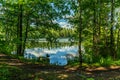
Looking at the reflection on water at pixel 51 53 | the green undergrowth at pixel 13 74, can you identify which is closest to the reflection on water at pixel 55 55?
the reflection on water at pixel 51 53

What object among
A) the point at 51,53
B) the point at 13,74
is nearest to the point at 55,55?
the point at 51,53

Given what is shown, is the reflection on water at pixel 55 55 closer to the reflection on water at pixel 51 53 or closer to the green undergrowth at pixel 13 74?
the reflection on water at pixel 51 53

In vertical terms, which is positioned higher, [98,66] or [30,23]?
[30,23]

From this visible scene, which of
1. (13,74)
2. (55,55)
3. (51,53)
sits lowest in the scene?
(51,53)

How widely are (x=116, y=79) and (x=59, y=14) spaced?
12847mm

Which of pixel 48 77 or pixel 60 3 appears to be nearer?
pixel 48 77

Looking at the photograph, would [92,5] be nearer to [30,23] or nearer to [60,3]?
[60,3]

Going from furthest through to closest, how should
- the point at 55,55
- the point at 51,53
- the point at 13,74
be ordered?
the point at 51,53
the point at 55,55
the point at 13,74

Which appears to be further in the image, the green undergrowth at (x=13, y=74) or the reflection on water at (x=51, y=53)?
the reflection on water at (x=51, y=53)

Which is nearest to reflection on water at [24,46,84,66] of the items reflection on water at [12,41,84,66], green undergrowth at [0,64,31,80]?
reflection on water at [12,41,84,66]

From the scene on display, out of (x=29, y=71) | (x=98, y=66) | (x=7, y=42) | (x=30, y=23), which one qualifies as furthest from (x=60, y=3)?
(x=7, y=42)

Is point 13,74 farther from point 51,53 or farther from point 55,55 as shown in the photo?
point 51,53

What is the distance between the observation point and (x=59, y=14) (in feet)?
81.7

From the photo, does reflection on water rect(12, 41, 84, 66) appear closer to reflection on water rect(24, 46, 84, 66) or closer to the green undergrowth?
reflection on water rect(24, 46, 84, 66)
